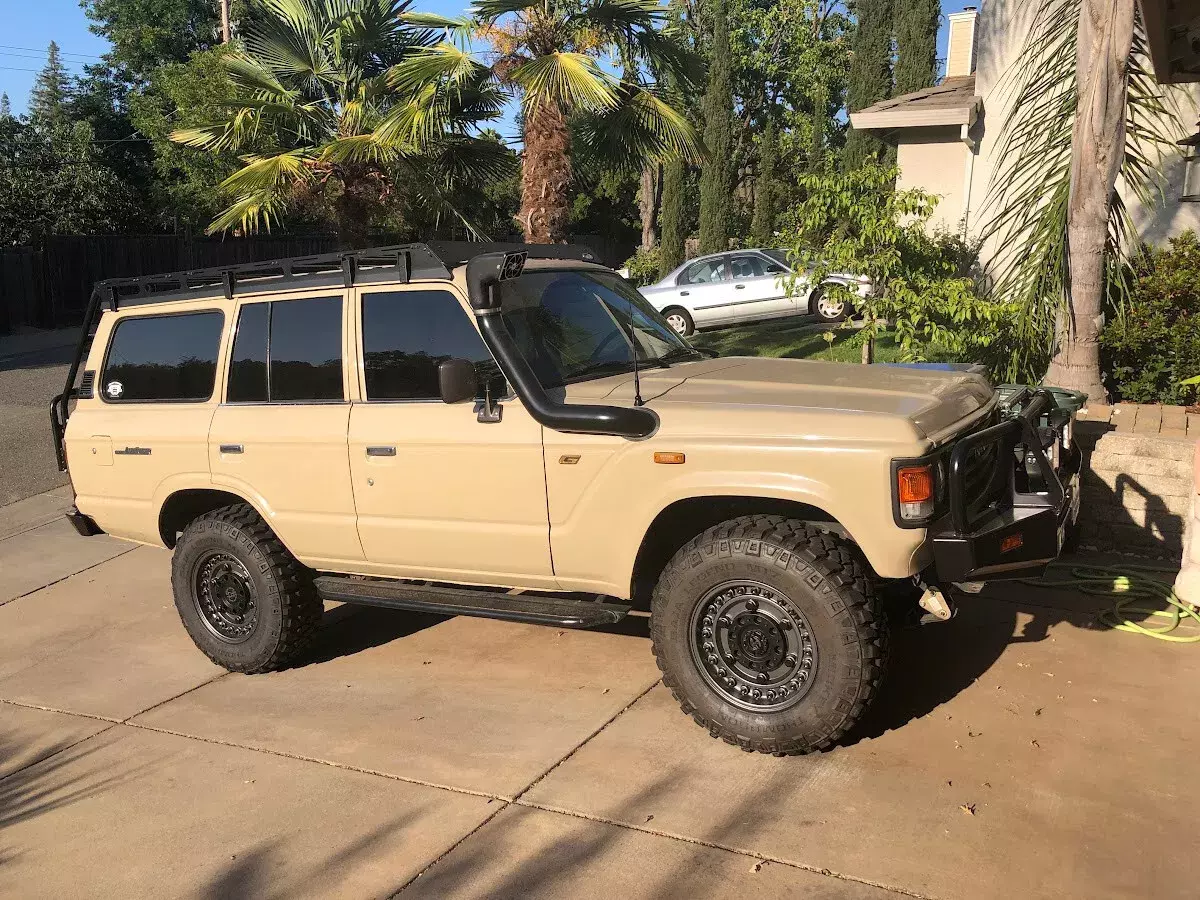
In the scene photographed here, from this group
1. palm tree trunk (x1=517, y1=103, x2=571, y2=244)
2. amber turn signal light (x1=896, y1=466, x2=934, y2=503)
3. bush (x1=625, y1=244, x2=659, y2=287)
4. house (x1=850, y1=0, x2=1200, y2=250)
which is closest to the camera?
amber turn signal light (x1=896, y1=466, x2=934, y2=503)

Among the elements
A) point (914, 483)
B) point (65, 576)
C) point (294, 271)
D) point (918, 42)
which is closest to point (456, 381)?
point (294, 271)

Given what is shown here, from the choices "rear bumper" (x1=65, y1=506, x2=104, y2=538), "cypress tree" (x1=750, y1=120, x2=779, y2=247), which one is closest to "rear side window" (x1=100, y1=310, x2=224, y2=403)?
"rear bumper" (x1=65, y1=506, x2=104, y2=538)

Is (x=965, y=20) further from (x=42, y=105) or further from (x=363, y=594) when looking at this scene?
(x=42, y=105)

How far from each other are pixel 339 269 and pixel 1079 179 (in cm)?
522

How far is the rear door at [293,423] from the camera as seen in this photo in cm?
526

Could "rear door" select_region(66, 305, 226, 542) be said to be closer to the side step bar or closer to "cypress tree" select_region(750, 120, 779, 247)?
the side step bar

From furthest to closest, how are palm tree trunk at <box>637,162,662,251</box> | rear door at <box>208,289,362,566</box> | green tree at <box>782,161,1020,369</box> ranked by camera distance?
palm tree trunk at <box>637,162,662,251</box> → green tree at <box>782,161,1020,369</box> → rear door at <box>208,289,362,566</box>

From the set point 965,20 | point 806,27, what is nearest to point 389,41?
point 965,20

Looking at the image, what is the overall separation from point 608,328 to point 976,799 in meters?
2.65

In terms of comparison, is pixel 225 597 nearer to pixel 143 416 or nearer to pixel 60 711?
pixel 60 711

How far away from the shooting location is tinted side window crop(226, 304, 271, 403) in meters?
5.54

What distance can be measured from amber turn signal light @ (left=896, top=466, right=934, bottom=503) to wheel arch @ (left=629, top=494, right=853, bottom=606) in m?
0.30

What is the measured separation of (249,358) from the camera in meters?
5.57

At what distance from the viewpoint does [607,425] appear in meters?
4.39
